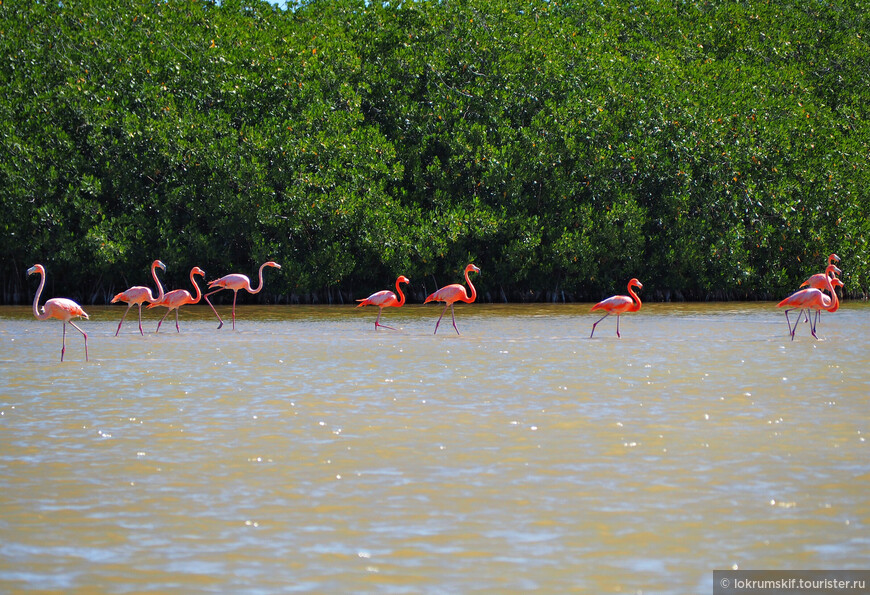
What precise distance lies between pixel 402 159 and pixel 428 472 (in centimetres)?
2325

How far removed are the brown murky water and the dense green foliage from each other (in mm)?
14185

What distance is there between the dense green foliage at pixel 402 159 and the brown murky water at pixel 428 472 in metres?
14.2

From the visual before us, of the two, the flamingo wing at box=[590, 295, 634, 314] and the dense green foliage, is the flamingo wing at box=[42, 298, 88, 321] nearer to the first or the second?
the flamingo wing at box=[590, 295, 634, 314]

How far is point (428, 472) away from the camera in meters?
6.78

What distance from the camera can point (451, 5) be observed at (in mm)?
30344

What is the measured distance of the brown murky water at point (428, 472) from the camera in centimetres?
499

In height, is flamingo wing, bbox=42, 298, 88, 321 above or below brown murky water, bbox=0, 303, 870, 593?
above

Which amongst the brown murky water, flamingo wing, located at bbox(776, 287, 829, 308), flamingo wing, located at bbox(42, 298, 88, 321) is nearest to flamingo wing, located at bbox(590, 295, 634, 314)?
flamingo wing, located at bbox(776, 287, 829, 308)

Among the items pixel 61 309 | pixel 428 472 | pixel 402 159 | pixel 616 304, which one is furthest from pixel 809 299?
pixel 402 159

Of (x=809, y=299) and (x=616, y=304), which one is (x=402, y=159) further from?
(x=809, y=299)

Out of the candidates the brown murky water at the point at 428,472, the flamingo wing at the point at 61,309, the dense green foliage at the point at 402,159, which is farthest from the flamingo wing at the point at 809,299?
the dense green foliage at the point at 402,159

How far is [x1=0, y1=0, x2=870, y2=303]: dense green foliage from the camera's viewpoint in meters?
27.3

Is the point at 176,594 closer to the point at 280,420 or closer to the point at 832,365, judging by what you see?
the point at 280,420

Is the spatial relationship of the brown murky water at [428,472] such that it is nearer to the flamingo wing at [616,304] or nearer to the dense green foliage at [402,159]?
the flamingo wing at [616,304]
